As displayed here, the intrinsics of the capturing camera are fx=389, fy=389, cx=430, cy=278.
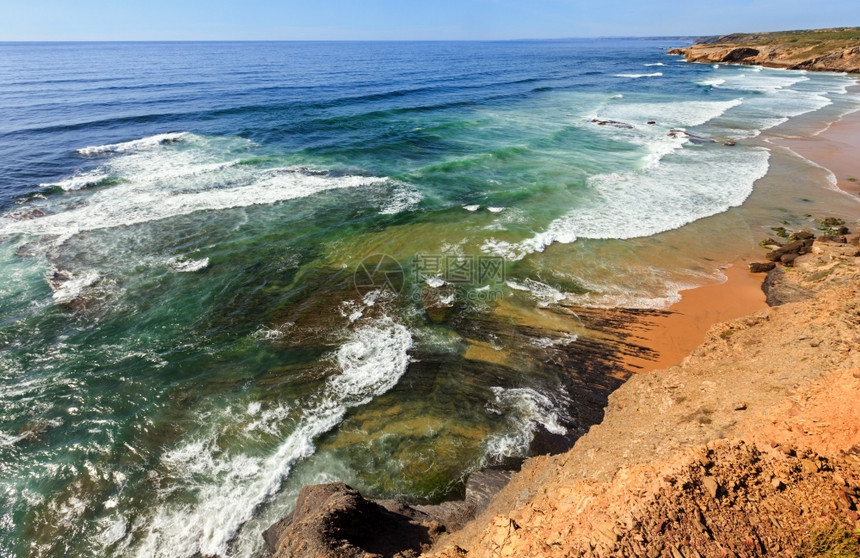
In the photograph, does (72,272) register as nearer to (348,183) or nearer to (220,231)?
(220,231)

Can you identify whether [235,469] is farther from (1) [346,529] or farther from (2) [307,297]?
(2) [307,297]

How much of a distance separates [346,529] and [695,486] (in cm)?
459

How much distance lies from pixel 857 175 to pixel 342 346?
106ft

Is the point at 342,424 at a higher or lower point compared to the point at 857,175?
lower

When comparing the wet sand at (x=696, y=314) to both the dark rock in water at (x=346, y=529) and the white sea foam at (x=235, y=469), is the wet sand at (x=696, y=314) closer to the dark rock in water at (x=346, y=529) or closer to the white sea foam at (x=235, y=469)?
the white sea foam at (x=235, y=469)

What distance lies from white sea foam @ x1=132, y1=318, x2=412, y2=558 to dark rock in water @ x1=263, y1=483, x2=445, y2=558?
1069 millimetres

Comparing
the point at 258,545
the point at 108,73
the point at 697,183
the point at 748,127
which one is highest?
the point at 108,73

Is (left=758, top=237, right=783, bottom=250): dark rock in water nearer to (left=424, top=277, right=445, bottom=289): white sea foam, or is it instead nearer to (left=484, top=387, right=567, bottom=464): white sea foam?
(left=484, top=387, right=567, bottom=464): white sea foam

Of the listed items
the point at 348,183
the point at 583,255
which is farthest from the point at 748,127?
the point at 348,183

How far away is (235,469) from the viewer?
8.12 m

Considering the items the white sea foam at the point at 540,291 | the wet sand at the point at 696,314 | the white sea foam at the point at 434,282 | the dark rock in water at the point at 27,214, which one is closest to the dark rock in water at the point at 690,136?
the wet sand at the point at 696,314

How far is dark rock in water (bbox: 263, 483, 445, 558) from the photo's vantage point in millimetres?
5266

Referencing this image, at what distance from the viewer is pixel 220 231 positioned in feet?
56.9

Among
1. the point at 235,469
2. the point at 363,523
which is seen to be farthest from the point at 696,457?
the point at 235,469
